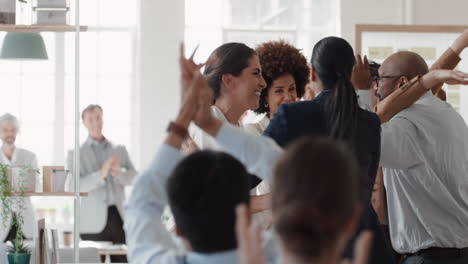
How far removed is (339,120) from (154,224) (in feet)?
3.18

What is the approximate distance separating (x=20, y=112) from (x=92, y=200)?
7.94ft

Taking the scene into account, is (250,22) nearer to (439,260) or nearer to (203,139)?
(439,260)

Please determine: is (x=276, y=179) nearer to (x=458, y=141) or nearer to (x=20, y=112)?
(x=458, y=141)

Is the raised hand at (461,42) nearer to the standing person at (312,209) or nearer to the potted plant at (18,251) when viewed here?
the potted plant at (18,251)

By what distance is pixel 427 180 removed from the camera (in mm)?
3072

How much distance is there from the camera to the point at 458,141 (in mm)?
3131

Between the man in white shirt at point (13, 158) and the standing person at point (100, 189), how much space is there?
1967 millimetres

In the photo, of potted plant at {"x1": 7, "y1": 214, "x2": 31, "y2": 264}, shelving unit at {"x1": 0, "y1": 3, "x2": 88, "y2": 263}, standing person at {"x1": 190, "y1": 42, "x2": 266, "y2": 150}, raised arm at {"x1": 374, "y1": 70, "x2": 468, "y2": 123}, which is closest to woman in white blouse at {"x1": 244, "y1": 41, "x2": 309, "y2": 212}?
standing person at {"x1": 190, "y1": 42, "x2": 266, "y2": 150}

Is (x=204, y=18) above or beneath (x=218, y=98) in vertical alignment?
above

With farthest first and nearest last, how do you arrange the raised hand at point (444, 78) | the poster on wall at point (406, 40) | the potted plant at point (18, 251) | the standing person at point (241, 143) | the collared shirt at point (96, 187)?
the poster on wall at point (406, 40) → the collared shirt at point (96, 187) → the potted plant at point (18, 251) → the raised hand at point (444, 78) → the standing person at point (241, 143)

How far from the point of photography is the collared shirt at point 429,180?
9.97ft

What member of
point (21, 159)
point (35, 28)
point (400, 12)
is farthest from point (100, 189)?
point (400, 12)

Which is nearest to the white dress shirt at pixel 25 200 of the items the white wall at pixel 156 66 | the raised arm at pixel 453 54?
the raised arm at pixel 453 54

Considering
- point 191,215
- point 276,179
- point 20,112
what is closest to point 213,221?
point 191,215
